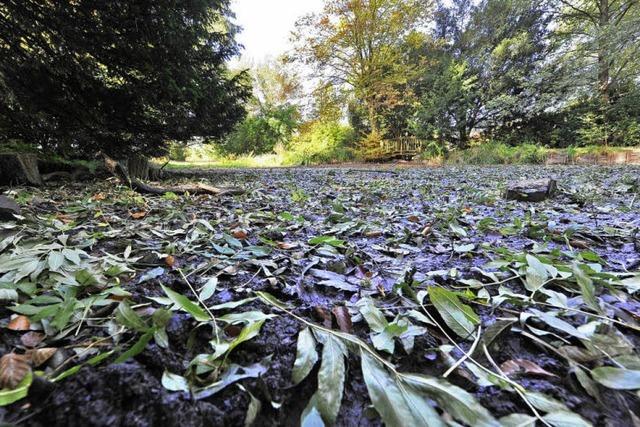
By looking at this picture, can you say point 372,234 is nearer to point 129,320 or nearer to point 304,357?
point 304,357

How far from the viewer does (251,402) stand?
1.43 ft

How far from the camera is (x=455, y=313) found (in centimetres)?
63

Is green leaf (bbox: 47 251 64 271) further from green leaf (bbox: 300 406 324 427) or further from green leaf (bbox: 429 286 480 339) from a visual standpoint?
green leaf (bbox: 429 286 480 339)

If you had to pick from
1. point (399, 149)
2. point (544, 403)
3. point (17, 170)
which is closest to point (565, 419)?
point (544, 403)

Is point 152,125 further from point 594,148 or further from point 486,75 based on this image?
point 486,75

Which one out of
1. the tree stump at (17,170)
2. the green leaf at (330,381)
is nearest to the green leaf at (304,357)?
the green leaf at (330,381)

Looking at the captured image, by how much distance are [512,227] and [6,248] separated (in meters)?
1.93

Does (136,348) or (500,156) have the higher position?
(136,348)

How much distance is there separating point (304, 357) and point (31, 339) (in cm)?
45

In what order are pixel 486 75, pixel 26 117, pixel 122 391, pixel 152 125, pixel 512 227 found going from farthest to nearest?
pixel 486 75
pixel 152 125
pixel 26 117
pixel 512 227
pixel 122 391

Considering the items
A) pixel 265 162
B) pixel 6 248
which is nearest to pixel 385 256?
pixel 6 248

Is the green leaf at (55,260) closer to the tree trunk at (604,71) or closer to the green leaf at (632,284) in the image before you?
the green leaf at (632,284)

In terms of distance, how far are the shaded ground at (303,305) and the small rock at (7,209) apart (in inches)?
3.0

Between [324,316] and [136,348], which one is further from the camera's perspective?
[324,316]
